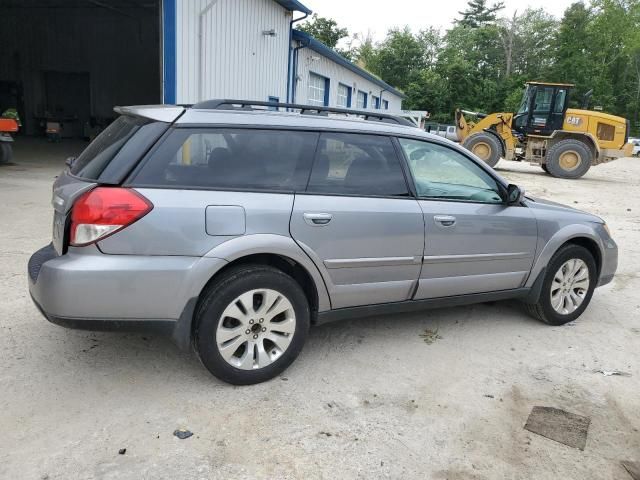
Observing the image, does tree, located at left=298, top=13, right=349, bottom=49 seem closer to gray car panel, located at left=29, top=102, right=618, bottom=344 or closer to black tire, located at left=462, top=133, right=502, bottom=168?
black tire, located at left=462, top=133, right=502, bottom=168

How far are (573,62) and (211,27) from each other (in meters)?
54.5

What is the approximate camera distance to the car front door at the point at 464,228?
3.80 m

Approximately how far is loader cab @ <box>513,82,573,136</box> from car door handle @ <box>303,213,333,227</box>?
58.1ft

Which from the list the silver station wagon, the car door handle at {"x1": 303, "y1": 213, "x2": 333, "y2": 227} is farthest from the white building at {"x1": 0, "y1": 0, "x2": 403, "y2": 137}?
the car door handle at {"x1": 303, "y1": 213, "x2": 333, "y2": 227}

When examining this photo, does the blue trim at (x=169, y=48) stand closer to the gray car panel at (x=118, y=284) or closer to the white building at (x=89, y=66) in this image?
the white building at (x=89, y=66)

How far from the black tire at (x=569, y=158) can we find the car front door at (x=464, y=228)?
52.9 feet

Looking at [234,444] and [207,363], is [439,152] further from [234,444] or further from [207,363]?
[234,444]

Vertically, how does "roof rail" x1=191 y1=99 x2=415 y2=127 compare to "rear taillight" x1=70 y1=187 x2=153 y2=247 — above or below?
above

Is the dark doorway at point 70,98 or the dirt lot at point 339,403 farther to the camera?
the dark doorway at point 70,98

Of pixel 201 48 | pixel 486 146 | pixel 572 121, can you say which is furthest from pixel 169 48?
pixel 572 121

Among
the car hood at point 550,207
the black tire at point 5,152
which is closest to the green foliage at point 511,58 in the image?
the black tire at point 5,152

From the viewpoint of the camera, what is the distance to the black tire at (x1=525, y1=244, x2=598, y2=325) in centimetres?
444

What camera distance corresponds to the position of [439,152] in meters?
4.02

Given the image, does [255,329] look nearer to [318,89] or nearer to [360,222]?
[360,222]
